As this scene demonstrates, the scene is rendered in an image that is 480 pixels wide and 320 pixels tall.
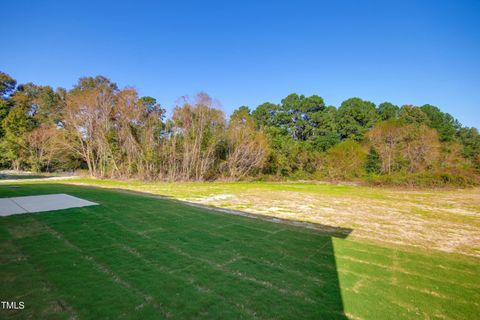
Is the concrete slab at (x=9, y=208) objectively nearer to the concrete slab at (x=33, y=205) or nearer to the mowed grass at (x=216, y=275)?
the concrete slab at (x=33, y=205)

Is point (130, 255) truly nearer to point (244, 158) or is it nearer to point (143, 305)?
point (143, 305)

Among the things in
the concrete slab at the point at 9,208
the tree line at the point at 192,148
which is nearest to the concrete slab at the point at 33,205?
the concrete slab at the point at 9,208

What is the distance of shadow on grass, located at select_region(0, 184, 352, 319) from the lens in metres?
1.75

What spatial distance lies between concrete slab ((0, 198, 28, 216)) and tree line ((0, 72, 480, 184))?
8.46m

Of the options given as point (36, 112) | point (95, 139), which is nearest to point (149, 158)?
point (95, 139)

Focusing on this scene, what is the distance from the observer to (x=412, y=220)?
A: 5.07m

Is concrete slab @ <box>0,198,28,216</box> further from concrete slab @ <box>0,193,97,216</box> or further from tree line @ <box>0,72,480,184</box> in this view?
tree line @ <box>0,72,480,184</box>

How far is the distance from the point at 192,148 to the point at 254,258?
11.7 meters

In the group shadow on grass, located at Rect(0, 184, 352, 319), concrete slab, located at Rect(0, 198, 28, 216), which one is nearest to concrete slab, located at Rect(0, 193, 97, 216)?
concrete slab, located at Rect(0, 198, 28, 216)

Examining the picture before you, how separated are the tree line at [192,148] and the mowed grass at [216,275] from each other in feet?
34.1

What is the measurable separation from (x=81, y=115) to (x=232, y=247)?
52.3 ft

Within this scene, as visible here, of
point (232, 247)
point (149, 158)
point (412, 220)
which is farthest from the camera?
point (149, 158)

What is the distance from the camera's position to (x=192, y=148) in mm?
13672

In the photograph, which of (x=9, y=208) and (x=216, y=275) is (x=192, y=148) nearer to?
(x=9, y=208)
